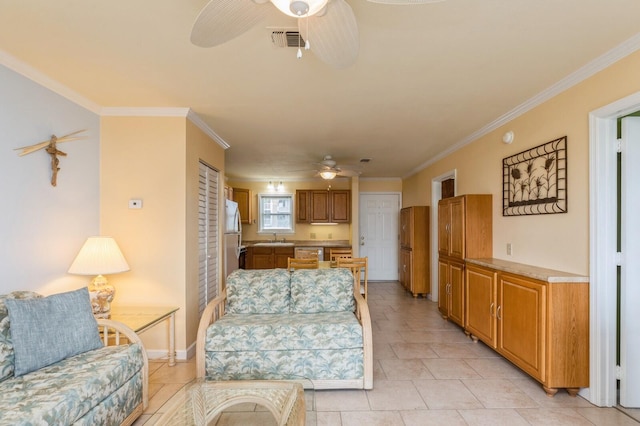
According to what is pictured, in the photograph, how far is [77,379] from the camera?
1770 mm

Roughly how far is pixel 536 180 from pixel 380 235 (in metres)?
4.82

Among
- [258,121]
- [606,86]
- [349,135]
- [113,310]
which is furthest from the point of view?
[349,135]

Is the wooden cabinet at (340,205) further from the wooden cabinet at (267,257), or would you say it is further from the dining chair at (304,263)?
the dining chair at (304,263)

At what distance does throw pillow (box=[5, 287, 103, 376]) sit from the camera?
1874 millimetres

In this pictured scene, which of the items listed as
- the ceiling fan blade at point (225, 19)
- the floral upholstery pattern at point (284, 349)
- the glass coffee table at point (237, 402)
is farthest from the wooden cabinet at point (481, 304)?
the ceiling fan blade at point (225, 19)

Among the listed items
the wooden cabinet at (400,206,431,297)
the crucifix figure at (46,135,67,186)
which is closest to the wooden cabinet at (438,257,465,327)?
the wooden cabinet at (400,206,431,297)

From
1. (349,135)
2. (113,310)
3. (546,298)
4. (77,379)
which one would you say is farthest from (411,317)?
(77,379)

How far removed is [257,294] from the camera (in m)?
3.09

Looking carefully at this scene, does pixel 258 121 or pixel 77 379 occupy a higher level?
pixel 258 121

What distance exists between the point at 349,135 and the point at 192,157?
1.89m

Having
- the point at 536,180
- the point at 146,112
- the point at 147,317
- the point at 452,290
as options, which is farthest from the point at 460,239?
the point at 146,112

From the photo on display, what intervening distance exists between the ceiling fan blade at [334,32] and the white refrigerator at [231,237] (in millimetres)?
3561

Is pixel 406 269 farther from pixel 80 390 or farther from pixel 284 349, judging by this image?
pixel 80 390

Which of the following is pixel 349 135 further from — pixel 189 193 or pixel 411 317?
pixel 411 317
